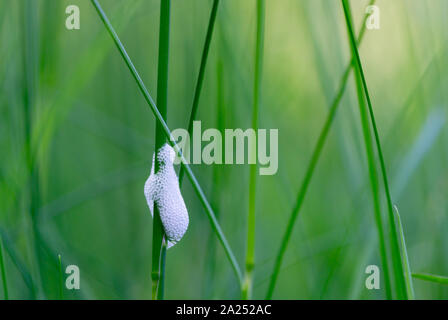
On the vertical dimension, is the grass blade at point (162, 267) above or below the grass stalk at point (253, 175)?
below

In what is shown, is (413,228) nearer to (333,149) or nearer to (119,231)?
(333,149)

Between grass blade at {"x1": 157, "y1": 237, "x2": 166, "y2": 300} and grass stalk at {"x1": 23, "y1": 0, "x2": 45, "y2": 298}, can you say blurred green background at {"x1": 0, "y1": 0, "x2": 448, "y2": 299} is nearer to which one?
grass stalk at {"x1": 23, "y1": 0, "x2": 45, "y2": 298}

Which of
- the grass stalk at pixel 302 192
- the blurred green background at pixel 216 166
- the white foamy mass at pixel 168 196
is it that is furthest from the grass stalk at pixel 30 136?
the grass stalk at pixel 302 192

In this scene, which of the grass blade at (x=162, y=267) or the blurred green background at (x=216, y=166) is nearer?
the grass blade at (x=162, y=267)

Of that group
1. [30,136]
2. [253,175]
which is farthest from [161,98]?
[30,136]

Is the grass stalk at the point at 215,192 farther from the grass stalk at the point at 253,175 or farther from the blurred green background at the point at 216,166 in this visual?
the grass stalk at the point at 253,175

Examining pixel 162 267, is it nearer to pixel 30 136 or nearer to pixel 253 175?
pixel 253 175
